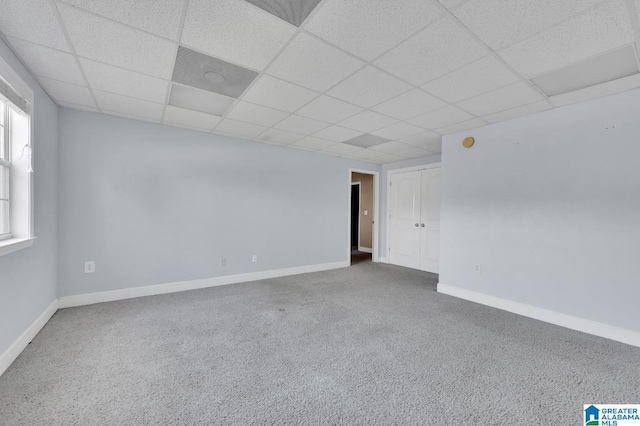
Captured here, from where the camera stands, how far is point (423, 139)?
13.7 ft

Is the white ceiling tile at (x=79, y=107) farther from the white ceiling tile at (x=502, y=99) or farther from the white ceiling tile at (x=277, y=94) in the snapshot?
the white ceiling tile at (x=502, y=99)

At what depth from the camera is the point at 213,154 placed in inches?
160

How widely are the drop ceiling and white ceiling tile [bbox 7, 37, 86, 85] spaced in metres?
0.01

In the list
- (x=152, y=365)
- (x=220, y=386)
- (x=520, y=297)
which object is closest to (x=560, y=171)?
(x=520, y=297)

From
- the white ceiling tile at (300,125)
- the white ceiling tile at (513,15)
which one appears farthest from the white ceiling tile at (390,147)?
the white ceiling tile at (513,15)

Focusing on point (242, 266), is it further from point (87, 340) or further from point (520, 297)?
point (520, 297)

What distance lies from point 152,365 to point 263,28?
261cm

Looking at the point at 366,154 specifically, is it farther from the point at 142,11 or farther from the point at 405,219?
the point at 142,11

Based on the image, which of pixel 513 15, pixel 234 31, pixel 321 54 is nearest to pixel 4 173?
pixel 234 31

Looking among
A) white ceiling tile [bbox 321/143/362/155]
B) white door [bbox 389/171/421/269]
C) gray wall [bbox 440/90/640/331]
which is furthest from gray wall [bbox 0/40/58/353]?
white door [bbox 389/171/421/269]

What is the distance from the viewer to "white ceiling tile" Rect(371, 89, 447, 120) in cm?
269

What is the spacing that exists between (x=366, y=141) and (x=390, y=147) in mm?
589

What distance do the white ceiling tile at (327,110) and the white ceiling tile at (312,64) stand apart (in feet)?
1.15

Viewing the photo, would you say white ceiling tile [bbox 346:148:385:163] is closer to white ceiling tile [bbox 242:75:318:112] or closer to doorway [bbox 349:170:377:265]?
doorway [bbox 349:170:377:265]
